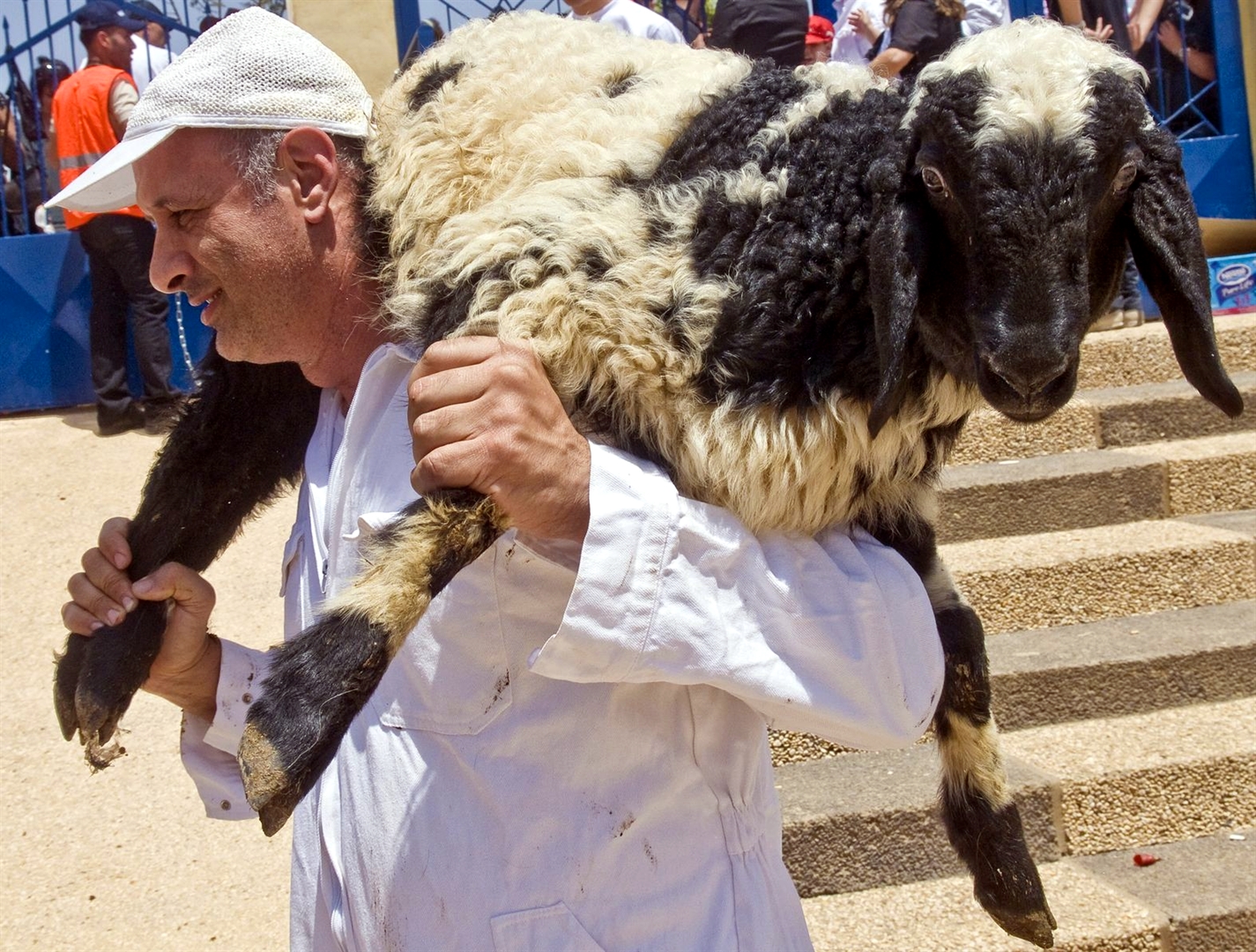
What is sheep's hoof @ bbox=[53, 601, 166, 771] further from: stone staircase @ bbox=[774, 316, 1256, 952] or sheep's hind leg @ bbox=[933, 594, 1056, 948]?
stone staircase @ bbox=[774, 316, 1256, 952]

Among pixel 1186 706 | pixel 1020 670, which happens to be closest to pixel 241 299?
pixel 1020 670

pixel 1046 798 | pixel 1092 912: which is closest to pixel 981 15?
pixel 1046 798

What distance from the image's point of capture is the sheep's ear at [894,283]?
68.1 inches

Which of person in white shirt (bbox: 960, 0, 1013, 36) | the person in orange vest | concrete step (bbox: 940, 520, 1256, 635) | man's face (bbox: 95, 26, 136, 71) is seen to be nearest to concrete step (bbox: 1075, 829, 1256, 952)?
concrete step (bbox: 940, 520, 1256, 635)

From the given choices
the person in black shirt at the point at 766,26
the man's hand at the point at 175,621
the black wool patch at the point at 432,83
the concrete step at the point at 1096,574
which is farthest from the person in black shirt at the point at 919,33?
the man's hand at the point at 175,621

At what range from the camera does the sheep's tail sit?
8.61ft

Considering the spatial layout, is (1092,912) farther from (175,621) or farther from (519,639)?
(175,621)

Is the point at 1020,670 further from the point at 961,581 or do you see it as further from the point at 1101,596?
the point at 1101,596

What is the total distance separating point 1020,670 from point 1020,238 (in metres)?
2.95

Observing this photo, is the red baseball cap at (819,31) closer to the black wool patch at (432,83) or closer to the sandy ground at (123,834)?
the sandy ground at (123,834)

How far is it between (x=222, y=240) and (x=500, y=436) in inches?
32.9

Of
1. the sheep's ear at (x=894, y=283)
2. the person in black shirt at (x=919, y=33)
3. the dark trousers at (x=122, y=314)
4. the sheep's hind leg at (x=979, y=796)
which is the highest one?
the sheep's ear at (x=894, y=283)

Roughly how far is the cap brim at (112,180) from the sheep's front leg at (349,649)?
0.82 m

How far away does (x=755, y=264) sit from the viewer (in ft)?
6.23
